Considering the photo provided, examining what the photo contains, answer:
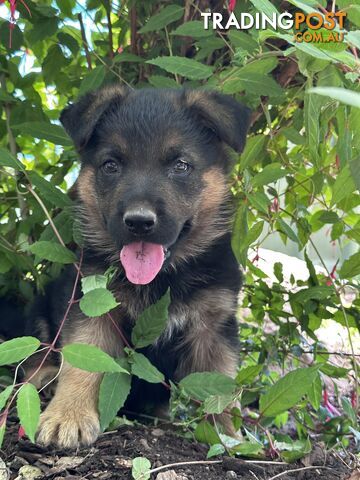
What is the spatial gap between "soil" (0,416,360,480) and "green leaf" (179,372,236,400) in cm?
26

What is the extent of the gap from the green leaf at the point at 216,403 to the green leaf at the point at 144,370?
206 millimetres

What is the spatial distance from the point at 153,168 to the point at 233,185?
0.79 metres

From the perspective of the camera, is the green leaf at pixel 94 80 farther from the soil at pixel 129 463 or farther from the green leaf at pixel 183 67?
the soil at pixel 129 463

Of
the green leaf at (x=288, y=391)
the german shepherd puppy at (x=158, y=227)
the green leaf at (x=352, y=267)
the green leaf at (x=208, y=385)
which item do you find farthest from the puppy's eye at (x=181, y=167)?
the green leaf at (x=288, y=391)

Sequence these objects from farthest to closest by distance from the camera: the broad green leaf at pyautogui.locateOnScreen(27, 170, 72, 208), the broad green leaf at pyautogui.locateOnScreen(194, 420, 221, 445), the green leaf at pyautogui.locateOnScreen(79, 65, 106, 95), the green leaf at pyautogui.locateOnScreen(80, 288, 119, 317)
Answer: the green leaf at pyautogui.locateOnScreen(79, 65, 106, 95) < the broad green leaf at pyautogui.locateOnScreen(27, 170, 72, 208) < the broad green leaf at pyautogui.locateOnScreen(194, 420, 221, 445) < the green leaf at pyautogui.locateOnScreen(80, 288, 119, 317)

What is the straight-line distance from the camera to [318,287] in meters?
3.43

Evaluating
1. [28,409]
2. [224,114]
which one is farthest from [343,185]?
[28,409]

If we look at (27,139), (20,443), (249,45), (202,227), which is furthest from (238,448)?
(27,139)

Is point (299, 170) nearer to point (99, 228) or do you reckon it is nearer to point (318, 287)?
point (318, 287)

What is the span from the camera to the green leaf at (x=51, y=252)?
A: 2.73 meters

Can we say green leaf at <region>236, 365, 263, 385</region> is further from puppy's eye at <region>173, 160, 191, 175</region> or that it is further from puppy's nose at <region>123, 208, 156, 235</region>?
puppy's eye at <region>173, 160, 191, 175</region>

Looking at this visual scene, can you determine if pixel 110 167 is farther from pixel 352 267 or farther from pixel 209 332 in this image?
pixel 352 267

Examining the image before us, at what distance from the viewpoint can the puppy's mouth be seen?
2.95m

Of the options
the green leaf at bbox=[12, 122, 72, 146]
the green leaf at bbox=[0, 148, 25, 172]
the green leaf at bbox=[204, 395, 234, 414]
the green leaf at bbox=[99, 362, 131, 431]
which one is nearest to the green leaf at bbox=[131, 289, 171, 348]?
the green leaf at bbox=[99, 362, 131, 431]
